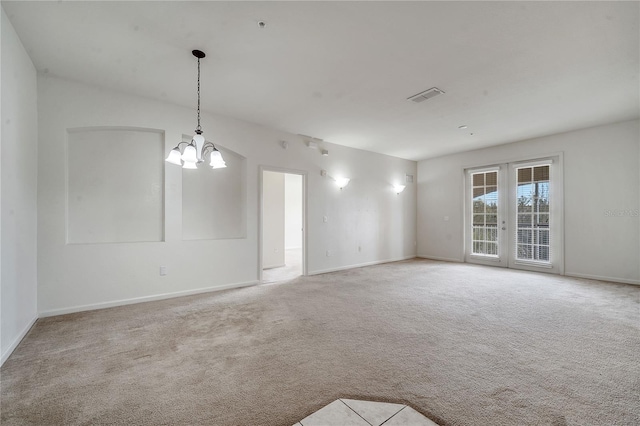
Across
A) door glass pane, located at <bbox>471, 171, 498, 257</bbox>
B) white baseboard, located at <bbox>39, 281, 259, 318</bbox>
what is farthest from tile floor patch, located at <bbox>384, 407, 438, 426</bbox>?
door glass pane, located at <bbox>471, 171, 498, 257</bbox>

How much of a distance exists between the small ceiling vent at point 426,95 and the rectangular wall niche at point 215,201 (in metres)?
2.94

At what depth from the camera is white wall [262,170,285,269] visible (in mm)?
6414

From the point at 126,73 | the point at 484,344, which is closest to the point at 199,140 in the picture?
the point at 126,73

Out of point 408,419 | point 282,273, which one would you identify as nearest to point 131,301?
point 282,273

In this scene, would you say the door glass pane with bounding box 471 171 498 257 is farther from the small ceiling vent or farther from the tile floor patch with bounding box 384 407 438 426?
the tile floor patch with bounding box 384 407 438 426

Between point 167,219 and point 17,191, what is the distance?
156 cm

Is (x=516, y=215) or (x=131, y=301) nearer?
(x=131, y=301)

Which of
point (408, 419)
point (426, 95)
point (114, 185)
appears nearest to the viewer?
point (408, 419)

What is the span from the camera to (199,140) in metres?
2.81

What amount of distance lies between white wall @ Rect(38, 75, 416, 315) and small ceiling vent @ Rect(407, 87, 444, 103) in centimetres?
239

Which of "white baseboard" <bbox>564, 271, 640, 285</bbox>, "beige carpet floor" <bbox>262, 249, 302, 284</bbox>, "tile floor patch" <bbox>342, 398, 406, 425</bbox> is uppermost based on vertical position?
"white baseboard" <bbox>564, 271, 640, 285</bbox>

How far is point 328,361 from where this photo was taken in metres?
2.24

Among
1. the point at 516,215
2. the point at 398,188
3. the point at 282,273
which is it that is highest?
the point at 398,188

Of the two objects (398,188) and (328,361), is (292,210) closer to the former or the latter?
(398,188)
